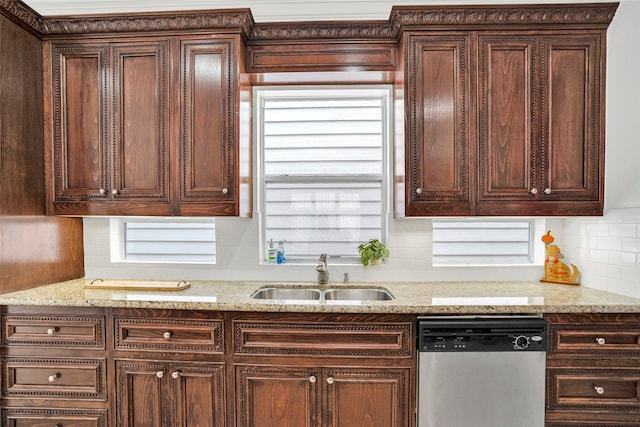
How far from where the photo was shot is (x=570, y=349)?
184 cm

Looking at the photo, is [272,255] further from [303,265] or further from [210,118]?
[210,118]

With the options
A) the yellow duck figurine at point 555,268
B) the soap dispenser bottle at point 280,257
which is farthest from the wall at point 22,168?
the yellow duck figurine at point 555,268

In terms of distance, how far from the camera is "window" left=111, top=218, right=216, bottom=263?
107 inches

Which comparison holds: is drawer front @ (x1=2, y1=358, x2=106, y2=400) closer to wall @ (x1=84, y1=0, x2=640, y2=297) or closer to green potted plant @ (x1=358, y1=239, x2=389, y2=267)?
wall @ (x1=84, y1=0, x2=640, y2=297)

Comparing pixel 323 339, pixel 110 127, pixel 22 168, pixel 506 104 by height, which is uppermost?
pixel 506 104

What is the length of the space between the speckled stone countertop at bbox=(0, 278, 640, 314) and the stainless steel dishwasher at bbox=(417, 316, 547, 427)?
10 centimetres

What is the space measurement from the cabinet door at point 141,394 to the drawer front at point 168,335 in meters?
0.10

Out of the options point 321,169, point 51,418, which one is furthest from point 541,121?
point 51,418

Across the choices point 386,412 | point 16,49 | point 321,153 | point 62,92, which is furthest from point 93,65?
point 386,412

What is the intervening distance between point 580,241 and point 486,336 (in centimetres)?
112

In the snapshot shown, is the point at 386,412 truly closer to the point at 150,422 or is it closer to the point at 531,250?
the point at 150,422

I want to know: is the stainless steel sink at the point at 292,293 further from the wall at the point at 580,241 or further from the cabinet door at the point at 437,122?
the cabinet door at the point at 437,122

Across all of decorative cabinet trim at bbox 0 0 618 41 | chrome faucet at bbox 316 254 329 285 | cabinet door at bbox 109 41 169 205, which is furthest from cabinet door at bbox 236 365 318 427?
decorative cabinet trim at bbox 0 0 618 41

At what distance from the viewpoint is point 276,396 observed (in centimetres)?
189
